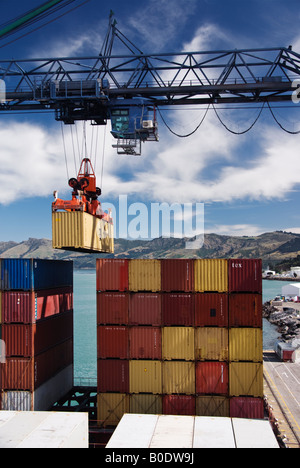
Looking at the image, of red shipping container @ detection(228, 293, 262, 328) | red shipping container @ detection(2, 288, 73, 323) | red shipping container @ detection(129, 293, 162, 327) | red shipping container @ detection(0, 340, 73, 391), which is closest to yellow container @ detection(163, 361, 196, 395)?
red shipping container @ detection(129, 293, 162, 327)

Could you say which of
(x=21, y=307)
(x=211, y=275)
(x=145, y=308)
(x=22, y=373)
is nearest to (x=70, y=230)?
(x=21, y=307)

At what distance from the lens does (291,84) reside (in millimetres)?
27484

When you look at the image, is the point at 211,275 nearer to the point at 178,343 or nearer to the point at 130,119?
the point at 178,343

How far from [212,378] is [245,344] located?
8.79 feet

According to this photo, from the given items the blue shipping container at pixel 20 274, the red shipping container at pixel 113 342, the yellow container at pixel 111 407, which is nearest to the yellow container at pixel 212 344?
the red shipping container at pixel 113 342

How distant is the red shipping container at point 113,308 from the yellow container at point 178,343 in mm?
2601

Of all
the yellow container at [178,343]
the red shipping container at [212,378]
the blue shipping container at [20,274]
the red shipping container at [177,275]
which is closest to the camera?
the red shipping container at [212,378]

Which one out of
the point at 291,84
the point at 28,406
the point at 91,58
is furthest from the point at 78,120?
the point at 28,406

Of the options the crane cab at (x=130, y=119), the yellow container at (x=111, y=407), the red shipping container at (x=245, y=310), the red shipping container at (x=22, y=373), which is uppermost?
the crane cab at (x=130, y=119)

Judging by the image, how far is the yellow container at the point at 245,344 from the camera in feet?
67.9

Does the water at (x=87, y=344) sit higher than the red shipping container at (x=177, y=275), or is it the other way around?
the red shipping container at (x=177, y=275)

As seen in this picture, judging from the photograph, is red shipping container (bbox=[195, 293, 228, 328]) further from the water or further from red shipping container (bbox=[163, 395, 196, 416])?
the water

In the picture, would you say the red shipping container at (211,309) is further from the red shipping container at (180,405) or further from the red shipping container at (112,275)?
the red shipping container at (112,275)
